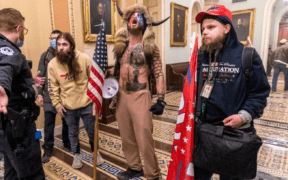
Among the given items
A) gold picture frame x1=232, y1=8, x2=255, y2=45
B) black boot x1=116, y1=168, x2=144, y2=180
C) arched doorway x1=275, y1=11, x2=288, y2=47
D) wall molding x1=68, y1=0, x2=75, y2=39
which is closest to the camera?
black boot x1=116, y1=168, x2=144, y2=180

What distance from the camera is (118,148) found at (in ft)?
11.2

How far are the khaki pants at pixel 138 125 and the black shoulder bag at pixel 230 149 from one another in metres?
0.83

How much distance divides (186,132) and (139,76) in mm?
903

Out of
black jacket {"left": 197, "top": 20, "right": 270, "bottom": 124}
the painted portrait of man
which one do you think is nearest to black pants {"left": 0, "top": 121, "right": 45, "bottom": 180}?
black jacket {"left": 197, "top": 20, "right": 270, "bottom": 124}

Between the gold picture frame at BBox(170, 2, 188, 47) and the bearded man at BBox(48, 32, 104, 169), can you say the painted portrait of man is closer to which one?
the bearded man at BBox(48, 32, 104, 169)

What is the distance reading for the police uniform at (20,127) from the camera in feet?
5.32

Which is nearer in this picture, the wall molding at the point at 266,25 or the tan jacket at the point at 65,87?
the tan jacket at the point at 65,87

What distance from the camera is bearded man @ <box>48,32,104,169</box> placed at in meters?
2.56

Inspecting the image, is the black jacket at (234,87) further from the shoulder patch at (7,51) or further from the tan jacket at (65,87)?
the tan jacket at (65,87)

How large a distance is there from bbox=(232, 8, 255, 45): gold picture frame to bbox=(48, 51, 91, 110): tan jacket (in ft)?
36.2

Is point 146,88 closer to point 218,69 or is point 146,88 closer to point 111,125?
point 218,69

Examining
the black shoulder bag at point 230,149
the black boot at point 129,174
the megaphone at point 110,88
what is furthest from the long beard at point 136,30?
the black boot at point 129,174

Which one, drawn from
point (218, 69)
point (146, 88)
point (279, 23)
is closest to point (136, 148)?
point (146, 88)

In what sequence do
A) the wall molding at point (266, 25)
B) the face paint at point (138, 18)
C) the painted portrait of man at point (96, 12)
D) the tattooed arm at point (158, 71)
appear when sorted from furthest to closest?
the wall molding at point (266, 25)
the painted portrait of man at point (96, 12)
the tattooed arm at point (158, 71)
the face paint at point (138, 18)
